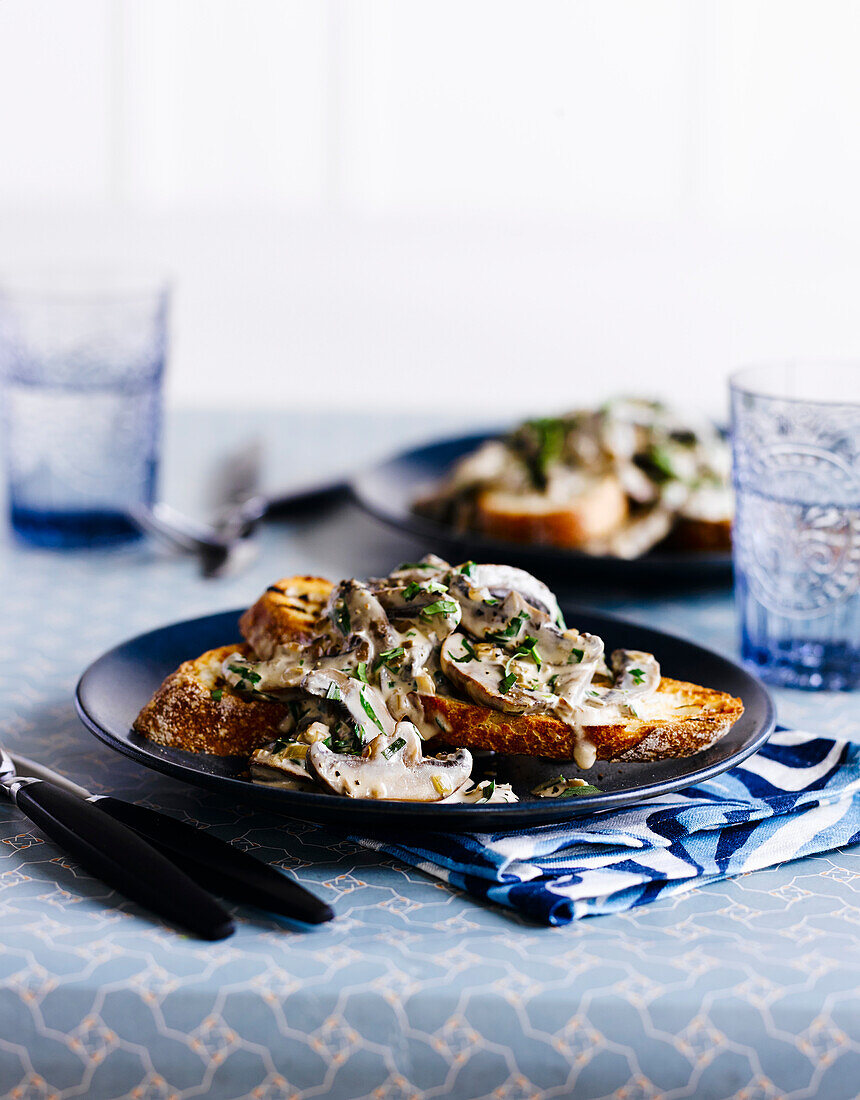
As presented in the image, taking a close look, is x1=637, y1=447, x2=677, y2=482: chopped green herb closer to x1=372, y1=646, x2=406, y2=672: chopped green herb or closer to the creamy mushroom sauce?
the creamy mushroom sauce

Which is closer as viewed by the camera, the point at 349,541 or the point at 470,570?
the point at 470,570

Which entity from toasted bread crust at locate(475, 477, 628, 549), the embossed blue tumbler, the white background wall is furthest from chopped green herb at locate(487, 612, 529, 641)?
the white background wall

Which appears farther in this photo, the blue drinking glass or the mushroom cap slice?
the blue drinking glass

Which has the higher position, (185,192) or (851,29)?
(851,29)

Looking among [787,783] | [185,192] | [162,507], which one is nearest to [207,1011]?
[787,783]

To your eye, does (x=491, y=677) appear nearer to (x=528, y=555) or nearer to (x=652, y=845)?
(x=652, y=845)

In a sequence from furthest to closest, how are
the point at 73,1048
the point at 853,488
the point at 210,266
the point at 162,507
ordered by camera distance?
1. the point at 210,266
2. the point at 162,507
3. the point at 853,488
4. the point at 73,1048

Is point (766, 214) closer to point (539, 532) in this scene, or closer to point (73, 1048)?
point (539, 532)
